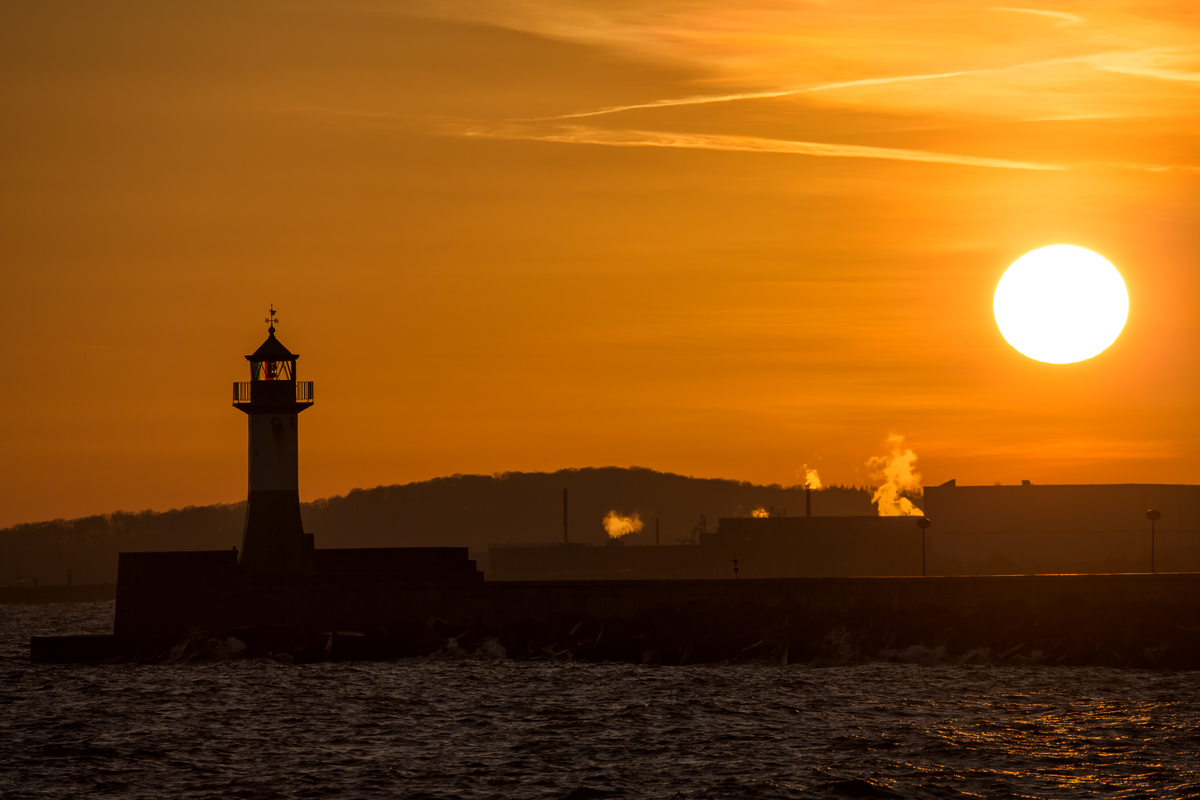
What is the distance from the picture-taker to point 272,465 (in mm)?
46469

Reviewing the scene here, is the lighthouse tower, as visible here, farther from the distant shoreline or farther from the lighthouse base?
the distant shoreline

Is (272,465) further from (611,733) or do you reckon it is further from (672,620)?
(611,733)

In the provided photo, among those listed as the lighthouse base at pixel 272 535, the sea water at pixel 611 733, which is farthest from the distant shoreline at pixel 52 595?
the sea water at pixel 611 733

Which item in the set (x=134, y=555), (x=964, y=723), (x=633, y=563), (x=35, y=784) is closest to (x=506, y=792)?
(x=35, y=784)

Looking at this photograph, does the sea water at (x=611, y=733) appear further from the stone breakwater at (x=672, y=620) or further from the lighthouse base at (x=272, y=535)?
the lighthouse base at (x=272, y=535)

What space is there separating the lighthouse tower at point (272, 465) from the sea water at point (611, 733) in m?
6.17

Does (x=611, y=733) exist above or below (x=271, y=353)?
below

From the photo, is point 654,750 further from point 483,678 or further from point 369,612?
point 369,612

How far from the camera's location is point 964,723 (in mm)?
29359

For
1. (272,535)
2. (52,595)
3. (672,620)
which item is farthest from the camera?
(52,595)

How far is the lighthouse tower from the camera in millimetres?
46469

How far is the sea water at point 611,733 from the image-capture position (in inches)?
954

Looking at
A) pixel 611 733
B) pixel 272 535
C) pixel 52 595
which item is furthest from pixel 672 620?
pixel 52 595

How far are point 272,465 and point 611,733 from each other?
2085cm
